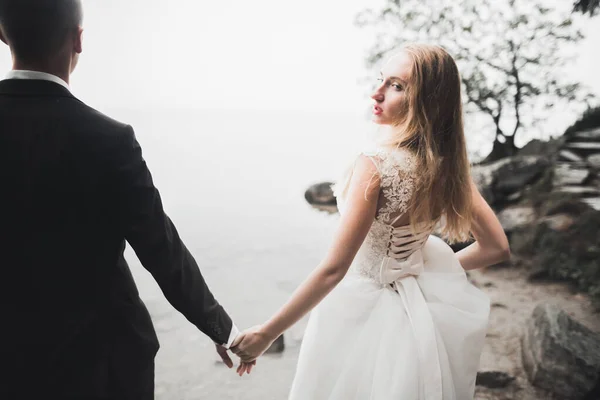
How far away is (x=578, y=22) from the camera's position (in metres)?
4.45

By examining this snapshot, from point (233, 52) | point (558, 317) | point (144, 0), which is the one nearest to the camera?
point (558, 317)

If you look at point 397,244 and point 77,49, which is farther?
point 397,244

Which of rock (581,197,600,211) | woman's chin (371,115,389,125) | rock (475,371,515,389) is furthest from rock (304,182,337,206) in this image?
woman's chin (371,115,389,125)

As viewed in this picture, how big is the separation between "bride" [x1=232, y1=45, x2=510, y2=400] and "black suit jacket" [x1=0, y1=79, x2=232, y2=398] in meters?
0.42

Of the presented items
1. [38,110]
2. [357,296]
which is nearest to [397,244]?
[357,296]

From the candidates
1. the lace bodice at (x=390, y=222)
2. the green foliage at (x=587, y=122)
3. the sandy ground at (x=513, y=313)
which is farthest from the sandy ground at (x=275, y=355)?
the green foliage at (x=587, y=122)

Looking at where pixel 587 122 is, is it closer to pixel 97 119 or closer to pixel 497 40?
pixel 497 40

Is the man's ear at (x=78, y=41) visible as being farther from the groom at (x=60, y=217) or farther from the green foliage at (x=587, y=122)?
the green foliage at (x=587, y=122)

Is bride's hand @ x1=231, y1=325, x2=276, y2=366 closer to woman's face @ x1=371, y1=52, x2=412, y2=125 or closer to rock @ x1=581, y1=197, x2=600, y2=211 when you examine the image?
woman's face @ x1=371, y1=52, x2=412, y2=125

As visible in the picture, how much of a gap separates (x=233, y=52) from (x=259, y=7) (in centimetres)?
70

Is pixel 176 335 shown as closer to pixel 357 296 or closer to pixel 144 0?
pixel 357 296

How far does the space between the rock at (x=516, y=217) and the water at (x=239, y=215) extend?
5.92 feet

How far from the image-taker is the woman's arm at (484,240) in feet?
4.32

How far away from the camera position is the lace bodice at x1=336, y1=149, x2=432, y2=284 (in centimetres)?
107
